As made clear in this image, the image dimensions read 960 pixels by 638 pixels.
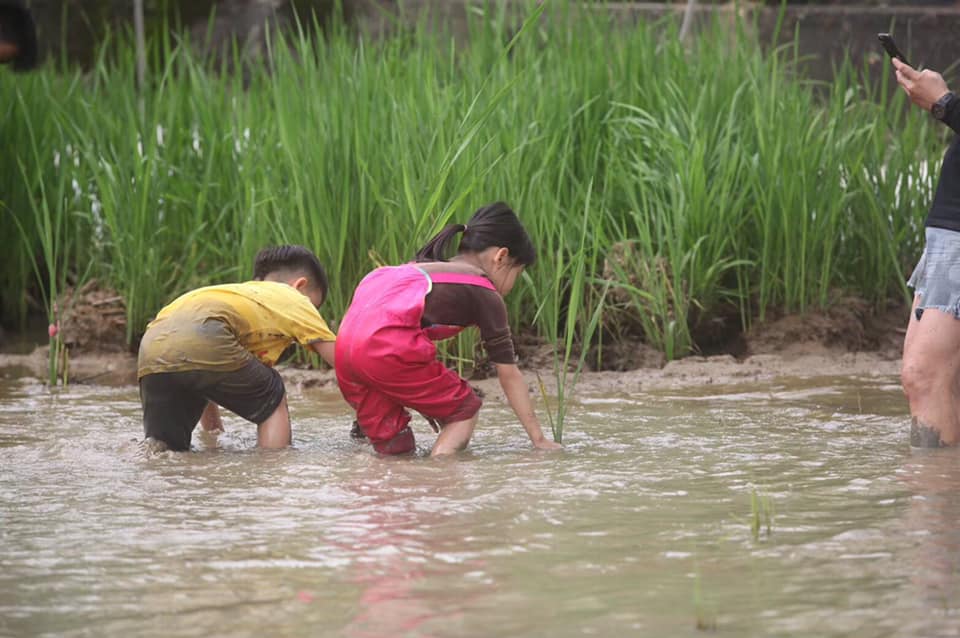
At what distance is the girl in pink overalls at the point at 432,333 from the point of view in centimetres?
413

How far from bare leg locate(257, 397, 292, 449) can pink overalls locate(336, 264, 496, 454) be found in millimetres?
228

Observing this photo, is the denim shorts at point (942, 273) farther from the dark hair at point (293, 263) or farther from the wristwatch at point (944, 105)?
the dark hair at point (293, 263)

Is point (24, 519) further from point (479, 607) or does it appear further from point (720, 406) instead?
point (720, 406)

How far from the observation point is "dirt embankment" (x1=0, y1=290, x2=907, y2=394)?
5.52 metres

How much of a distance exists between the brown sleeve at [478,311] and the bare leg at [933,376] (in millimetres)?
1164

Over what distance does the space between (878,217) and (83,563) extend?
4.09 m

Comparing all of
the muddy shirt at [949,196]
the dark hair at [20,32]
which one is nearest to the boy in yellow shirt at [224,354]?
the muddy shirt at [949,196]

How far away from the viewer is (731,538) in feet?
9.89

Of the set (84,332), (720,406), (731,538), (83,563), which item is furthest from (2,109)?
(731,538)

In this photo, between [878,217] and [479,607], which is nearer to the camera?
[479,607]

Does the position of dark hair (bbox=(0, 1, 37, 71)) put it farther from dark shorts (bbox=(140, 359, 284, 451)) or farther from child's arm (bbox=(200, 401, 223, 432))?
child's arm (bbox=(200, 401, 223, 432))

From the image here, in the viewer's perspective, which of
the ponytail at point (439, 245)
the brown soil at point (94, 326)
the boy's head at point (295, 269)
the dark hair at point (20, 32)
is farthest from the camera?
the brown soil at point (94, 326)

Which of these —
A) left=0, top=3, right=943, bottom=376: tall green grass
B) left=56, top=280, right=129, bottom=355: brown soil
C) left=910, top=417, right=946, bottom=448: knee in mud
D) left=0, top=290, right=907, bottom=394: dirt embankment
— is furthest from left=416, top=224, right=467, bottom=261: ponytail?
left=56, top=280, right=129, bottom=355: brown soil

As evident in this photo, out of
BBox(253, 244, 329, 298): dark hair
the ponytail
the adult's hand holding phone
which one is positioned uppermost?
the adult's hand holding phone
